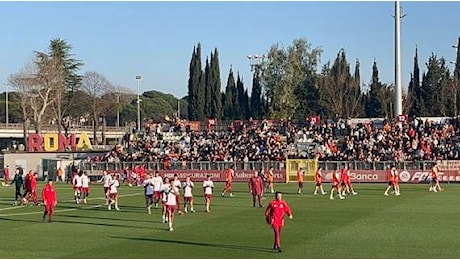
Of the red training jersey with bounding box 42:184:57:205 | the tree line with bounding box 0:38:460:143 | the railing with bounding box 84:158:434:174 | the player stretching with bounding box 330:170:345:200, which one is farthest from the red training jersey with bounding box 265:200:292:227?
the tree line with bounding box 0:38:460:143

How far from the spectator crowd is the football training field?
20.0 metres

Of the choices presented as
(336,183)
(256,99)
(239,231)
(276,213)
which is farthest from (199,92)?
(276,213)

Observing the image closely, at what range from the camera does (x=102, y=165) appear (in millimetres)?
64375

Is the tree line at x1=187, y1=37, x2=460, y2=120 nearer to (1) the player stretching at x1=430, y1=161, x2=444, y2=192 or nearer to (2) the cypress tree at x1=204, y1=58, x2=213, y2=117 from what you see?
(2) the cypress tree at x1=204, y1=58, x2=213, y2=117

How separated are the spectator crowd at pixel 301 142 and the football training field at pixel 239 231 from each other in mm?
19988

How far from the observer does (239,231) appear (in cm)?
2530

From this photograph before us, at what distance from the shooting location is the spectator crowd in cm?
6000

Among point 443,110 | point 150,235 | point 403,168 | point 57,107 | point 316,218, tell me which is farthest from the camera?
point 57,107

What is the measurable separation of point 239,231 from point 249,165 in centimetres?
3486

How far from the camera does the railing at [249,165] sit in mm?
55625

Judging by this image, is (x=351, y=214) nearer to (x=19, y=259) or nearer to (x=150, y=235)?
(x=150, y=235)

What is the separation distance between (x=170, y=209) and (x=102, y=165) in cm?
3890

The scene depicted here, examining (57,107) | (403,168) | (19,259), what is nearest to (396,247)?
(19,259)

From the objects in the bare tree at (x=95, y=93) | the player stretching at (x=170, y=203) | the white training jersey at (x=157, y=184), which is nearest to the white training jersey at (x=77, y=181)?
the white training jersey at (x=157, y=184)
